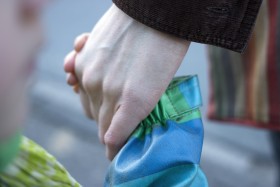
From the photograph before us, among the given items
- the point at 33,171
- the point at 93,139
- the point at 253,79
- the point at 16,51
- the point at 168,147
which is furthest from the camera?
the point at 93,139

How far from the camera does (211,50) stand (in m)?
1.60

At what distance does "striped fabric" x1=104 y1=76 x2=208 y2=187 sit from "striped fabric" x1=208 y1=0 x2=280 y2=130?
1.82ft

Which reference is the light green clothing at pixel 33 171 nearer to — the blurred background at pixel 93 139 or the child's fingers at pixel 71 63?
the child's fingers at pixel 71 63

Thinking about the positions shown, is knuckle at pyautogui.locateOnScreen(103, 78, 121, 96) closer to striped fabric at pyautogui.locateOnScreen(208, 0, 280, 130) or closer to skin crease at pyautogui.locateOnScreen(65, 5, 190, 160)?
skin crease at pyautogui.locateOnScreen(65, 5, 190, 160)

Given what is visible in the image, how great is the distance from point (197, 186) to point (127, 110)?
146mm

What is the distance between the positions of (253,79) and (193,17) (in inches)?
27.5

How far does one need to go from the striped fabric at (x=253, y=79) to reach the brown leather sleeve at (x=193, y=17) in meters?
0.54

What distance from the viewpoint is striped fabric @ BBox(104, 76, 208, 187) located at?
0.83 m

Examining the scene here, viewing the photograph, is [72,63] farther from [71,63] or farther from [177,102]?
[177,102]

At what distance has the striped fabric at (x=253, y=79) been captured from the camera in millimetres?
1451

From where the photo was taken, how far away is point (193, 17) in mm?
898

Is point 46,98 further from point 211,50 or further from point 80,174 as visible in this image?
point 211,50

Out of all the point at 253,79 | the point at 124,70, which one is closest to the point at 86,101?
the point at 124,70

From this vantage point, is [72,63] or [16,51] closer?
[16,51]
